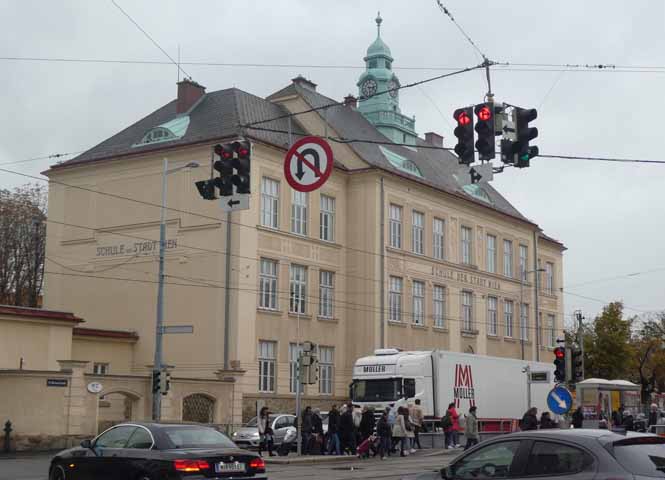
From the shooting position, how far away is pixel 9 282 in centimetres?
6156

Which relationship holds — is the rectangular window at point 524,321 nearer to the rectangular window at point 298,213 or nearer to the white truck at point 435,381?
the rectangular window at point 298,213

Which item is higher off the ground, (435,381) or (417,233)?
(417,233)

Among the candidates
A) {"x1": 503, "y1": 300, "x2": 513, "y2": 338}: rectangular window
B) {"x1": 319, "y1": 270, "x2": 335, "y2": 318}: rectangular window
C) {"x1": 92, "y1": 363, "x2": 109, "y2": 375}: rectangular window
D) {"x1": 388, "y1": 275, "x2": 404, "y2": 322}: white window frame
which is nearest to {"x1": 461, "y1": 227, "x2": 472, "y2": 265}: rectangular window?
{"x1": 503, "y1": 300, "x2": 513, "y2": 338}: rectangular window

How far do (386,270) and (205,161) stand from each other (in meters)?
11.7

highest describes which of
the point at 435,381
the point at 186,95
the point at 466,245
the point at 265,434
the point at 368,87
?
the point at 368,87

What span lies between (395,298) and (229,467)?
38228 millimetres

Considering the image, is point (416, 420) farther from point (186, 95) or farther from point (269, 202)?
point (186, 95)

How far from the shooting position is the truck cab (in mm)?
36281

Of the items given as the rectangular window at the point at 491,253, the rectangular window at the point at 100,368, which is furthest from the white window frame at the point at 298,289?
the rectangular window at the point at 491,253

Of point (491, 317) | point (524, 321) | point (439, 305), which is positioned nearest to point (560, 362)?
point (439, 305)

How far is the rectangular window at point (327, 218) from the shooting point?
50.7m

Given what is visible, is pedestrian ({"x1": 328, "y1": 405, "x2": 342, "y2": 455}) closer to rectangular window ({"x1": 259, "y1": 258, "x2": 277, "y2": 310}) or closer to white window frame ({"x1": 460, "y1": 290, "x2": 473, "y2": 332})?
rectangular window ({"x1": 259, "y1": 258, "x2": 277, "y2": 310})

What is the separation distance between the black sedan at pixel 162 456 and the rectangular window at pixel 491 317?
47755mm

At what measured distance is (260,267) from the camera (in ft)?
150
